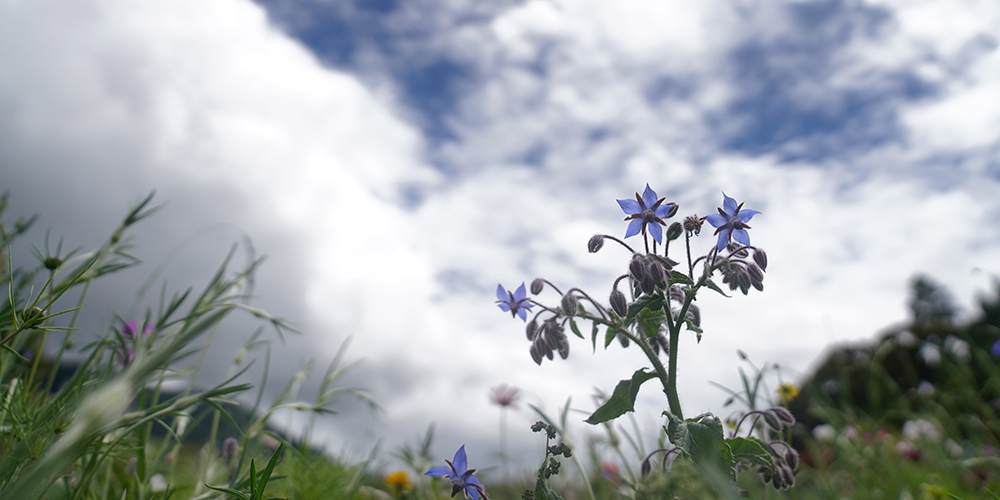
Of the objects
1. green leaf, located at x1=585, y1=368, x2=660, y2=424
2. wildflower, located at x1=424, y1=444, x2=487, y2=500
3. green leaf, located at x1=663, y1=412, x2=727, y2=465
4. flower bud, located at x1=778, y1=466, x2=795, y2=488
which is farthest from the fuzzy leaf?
flower bud, located at x1=778, y1=466, x2=795, y2=488

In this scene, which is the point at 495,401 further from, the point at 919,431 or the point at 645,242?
the point at 919,431

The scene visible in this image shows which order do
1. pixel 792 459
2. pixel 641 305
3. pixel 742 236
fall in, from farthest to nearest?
pixel 792 459, pixel 742 236, pixel 641 305

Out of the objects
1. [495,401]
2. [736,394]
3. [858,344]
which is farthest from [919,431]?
[736,394]

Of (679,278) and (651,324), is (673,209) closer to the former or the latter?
(679,278)

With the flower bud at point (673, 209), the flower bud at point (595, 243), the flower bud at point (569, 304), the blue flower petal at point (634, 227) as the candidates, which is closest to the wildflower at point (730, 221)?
the flower bud at point (673, 209)

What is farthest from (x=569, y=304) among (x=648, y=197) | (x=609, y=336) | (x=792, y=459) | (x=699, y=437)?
(x=792, y=459)

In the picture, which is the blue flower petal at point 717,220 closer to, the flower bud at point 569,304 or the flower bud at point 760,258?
the flower bud at point 760,258
